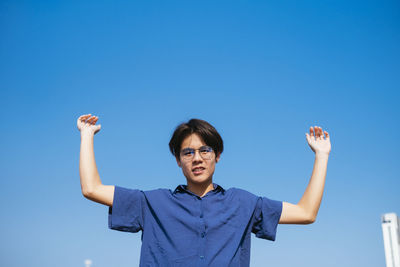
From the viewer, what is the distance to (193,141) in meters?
4.35

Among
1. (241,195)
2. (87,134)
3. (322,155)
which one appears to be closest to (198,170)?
(241,195)

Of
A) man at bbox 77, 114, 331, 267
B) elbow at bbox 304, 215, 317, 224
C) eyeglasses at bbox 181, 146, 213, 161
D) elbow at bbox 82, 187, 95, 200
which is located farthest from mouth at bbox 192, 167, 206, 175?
elbow at bbox 304, 215, 317, 224

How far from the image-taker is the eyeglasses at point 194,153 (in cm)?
426

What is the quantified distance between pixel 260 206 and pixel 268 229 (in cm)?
25

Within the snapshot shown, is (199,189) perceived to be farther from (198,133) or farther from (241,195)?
(198,133)

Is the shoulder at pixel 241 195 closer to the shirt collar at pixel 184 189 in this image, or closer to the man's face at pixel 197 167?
the shirt collar at pixel 184 189

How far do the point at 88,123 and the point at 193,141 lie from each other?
1146 millimetres

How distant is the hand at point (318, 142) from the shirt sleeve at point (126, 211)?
1952 millimetres

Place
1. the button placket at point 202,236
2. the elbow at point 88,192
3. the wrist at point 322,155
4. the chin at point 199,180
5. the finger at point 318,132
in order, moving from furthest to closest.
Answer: the finger at point 318,132, the wrist at point 322,155, the chin at point 199,180, the elbow at point 88,192, the button placket at point 202,236

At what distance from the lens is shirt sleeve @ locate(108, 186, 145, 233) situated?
12.9 ft

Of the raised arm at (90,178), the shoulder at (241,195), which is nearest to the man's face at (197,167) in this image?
the shoulder at (241,195)

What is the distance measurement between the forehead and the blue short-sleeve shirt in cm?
46

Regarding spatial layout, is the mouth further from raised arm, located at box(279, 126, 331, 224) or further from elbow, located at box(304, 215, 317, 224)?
elbow, located at box(304, 215, 317, 224)

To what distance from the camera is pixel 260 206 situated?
164 inches
